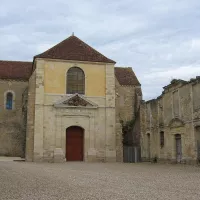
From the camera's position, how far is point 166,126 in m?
22.6

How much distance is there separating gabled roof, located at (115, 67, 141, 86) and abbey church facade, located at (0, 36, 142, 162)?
378 inches

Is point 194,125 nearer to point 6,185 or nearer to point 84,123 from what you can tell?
point 84,123

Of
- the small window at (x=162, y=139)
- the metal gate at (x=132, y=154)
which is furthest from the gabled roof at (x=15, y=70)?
the small window at (x=162, y=139)

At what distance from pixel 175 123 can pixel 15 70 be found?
770 inches

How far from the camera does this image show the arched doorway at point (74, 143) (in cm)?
2445

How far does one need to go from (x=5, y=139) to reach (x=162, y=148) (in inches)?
626

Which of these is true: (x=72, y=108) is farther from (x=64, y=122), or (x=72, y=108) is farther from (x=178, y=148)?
(x=178, y=148)

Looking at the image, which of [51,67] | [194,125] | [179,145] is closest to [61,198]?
[194,125]

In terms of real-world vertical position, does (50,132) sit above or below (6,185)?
above

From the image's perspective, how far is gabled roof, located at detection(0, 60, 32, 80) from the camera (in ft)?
108

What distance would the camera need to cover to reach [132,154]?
25.7 m

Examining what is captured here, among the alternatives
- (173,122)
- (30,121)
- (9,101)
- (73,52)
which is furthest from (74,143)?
(9,101)

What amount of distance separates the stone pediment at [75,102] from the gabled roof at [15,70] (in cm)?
1012

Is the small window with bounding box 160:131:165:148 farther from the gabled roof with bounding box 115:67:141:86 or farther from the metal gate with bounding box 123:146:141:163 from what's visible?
the gabled roof with bounding box 115:67:141:86
